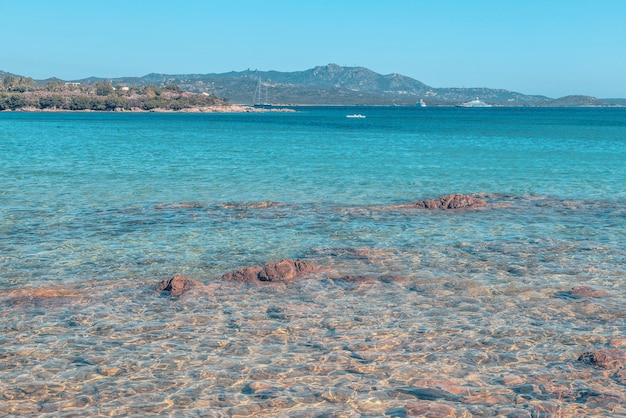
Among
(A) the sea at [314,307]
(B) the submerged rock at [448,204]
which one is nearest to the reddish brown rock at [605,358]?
(A) the sea at [314,307]

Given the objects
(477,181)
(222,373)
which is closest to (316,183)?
(477,181)

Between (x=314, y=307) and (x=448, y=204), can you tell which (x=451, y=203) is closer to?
(x=448, y=204)

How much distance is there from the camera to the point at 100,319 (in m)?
10.8

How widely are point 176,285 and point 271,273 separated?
1.89 metres

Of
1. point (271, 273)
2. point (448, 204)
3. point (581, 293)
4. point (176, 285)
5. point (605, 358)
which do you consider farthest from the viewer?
point (448, 204)

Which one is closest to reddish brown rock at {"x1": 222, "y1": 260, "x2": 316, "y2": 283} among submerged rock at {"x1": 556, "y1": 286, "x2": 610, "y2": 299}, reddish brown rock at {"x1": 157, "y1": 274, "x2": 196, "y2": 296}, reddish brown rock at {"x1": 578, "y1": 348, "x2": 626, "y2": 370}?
reddish brown rock at {"x1": 157, "y1": 274, "x2": 196, "y2": 296}

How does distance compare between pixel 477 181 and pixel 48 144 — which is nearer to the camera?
pixel 477 181

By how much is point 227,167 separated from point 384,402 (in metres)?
28.7

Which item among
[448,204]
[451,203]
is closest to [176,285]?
→ [448,204]

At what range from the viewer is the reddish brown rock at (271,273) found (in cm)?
1298

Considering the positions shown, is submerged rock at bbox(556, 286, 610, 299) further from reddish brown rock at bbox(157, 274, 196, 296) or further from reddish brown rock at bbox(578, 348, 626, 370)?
reddish brown rock at bbox(157, 274, 196, 296)

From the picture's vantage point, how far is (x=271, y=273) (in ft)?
42.9

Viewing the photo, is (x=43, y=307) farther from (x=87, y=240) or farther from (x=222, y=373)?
(x=87, y=240)

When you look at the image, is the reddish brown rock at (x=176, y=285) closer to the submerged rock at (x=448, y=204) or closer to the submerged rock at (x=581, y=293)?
the submerged rock at (x=581, y=293)
